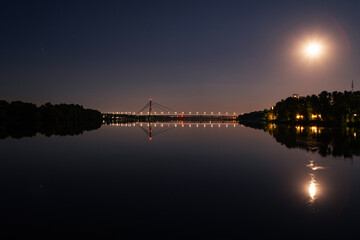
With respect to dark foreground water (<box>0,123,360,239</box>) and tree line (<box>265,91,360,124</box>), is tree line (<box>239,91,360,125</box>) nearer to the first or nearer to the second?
tree line (<box>265,91,360,124</box>)

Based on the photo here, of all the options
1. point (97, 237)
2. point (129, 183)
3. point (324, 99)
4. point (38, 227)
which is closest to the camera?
point (97, 237)

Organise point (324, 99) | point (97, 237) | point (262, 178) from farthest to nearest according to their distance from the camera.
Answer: point (324, 99) < point (262, 178) < point (97, 237)

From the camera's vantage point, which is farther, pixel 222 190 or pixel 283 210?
pixel 222 190

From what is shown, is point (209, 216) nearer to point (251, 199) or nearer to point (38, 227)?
point (251, 199)

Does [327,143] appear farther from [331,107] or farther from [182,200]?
[331,107]

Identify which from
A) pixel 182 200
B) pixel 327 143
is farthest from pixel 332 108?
pixel 182 200

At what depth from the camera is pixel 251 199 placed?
37.9ft

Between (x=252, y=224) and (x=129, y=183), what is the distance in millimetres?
7417

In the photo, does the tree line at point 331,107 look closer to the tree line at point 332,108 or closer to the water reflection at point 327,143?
the tree line at point 332,108

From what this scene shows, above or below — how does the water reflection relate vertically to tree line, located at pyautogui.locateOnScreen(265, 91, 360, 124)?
below

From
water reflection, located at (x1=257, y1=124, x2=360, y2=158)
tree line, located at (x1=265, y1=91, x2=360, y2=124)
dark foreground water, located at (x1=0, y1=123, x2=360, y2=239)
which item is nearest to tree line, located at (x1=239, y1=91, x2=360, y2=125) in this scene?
tree line, located at (x1=265, y1=91, x2=360, y2=124)

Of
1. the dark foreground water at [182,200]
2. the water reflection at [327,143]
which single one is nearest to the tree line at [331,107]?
the water reflection at [327,143]

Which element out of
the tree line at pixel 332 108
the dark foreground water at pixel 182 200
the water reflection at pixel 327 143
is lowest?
the dark foreground water at pixel 182 200

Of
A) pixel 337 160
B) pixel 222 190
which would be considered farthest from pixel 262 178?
pixel 337 160
